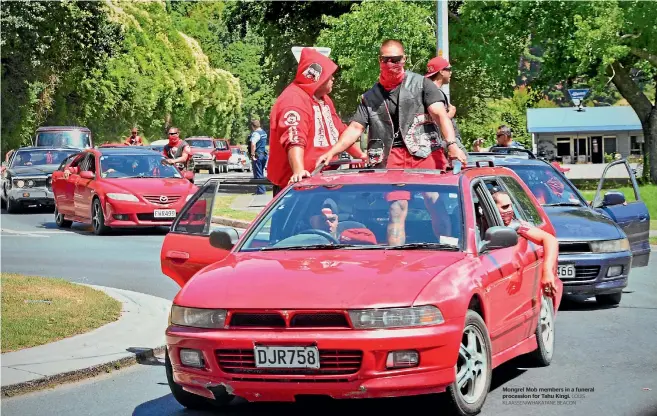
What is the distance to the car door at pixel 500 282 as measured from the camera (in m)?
7.80

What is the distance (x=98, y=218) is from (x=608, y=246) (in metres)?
12.6

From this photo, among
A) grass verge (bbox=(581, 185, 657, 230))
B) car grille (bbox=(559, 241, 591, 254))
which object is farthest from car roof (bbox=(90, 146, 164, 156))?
car grille (bbox=(559, 241, 591, 254))

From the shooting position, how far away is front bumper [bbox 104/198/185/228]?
22531mm

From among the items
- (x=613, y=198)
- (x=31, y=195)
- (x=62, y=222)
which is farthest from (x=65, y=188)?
(x=613, y=198)

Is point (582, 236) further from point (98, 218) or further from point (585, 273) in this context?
point (98, 218)

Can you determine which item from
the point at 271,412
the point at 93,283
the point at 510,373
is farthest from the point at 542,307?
the point at 93,283

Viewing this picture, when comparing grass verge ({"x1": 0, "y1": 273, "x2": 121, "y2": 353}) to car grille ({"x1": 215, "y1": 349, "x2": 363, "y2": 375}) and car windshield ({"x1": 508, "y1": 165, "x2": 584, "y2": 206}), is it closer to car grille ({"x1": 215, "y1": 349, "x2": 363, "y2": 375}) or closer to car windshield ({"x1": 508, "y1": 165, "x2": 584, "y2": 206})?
car grille ({"x1": 215, "y1": 349, "x2": 363, "y2": 375})

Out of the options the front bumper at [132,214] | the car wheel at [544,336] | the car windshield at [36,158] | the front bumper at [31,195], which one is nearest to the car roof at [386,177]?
the car wheel at [544,336]

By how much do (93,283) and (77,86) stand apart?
51187 millimetres

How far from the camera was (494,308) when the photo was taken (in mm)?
7816

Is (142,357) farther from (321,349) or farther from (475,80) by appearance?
(475,80)

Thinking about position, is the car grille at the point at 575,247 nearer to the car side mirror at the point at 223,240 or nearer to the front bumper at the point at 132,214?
the car side mirror at the point at 223,240

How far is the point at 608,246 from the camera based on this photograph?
12492mm

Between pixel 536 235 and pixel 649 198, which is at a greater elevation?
pixel 536 235
